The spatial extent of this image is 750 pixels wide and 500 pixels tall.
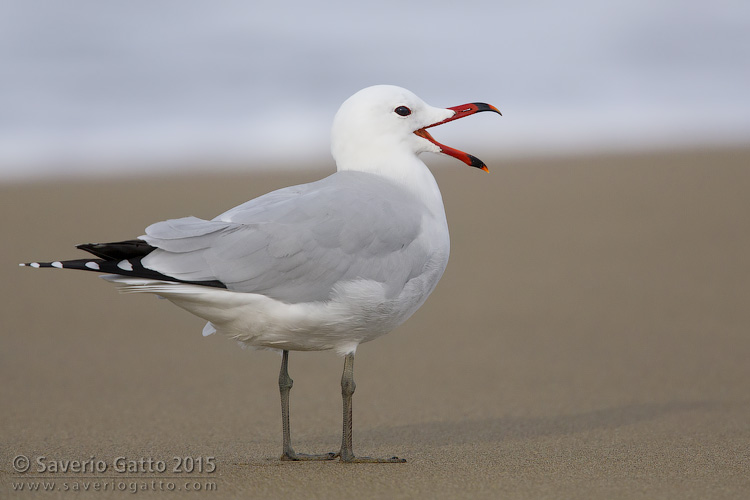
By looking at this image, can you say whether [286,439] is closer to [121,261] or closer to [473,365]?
[121,261]

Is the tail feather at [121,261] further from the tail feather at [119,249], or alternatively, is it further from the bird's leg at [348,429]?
the bird's leg at [348,429]

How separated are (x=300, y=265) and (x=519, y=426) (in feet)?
5.40

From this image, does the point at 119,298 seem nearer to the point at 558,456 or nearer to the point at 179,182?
the point at 179,182

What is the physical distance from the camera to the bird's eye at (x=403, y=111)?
407 centimetres

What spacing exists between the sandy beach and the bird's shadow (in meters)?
0.02

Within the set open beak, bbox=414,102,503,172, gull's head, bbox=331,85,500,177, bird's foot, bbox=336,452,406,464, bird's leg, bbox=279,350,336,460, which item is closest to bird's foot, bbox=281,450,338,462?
bird's leg, bbox=279,350,336,460

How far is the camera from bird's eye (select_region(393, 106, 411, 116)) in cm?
407

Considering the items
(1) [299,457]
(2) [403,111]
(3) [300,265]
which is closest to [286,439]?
(1) [299,457]

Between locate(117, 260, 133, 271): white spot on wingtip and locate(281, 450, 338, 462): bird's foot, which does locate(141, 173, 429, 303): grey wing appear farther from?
locate(281, 450, 338, 462): bird's foot

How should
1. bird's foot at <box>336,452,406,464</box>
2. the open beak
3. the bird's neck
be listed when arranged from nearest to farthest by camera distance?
bird's foot at <box>336,452,406,464</box>
the bird's neck
the open beak

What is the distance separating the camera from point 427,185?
4.08 m

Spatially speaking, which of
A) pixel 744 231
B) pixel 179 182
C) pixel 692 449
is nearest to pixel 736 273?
pixel 744 231

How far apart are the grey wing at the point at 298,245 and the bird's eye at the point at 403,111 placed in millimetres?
542

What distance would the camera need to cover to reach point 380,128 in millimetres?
4059
